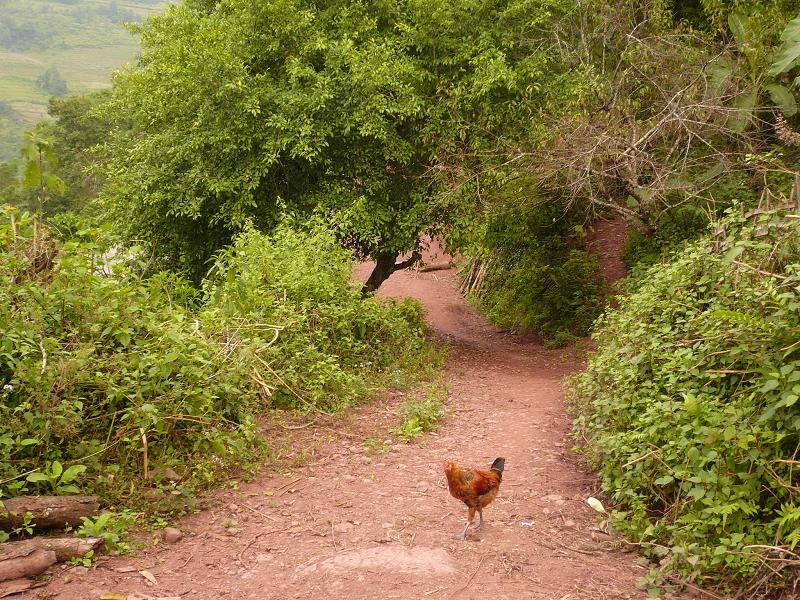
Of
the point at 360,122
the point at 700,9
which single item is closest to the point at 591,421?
the point at 360,122

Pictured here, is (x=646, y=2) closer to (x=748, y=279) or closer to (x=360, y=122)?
(x=360, y=122)

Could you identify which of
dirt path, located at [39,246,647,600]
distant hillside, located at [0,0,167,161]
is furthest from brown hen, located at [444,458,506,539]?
distant hillside, located at [0,0,167,161]

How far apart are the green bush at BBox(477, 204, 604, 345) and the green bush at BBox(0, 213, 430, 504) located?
6.26 m

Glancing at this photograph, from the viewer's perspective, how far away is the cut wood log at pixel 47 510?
3975 mm

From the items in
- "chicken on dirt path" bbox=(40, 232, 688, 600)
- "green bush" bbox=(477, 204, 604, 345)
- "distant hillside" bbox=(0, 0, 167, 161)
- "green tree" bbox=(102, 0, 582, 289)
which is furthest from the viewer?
"distant hillside" bbox=(0, 0, 167, 161)

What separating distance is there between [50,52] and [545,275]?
548 ft

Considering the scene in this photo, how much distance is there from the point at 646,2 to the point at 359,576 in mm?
10393

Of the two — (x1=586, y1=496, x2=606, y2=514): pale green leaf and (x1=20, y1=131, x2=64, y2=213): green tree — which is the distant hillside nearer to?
(x1=20, y1=131, x2=64, y2=213): green tree

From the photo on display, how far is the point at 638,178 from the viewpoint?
10.4m

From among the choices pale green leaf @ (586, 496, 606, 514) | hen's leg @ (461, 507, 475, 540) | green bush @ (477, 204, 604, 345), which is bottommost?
green bush @ (477, 204, 604, 345)

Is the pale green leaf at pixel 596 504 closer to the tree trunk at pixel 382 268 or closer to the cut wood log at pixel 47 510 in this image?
the cut wood log at pixel 47 510

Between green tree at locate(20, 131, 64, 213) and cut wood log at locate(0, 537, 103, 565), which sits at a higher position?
green tree at locate(20, 131, 64, 213)

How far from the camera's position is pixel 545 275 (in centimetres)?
1458

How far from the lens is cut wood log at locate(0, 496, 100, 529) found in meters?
3.97
